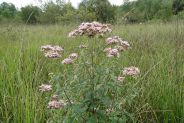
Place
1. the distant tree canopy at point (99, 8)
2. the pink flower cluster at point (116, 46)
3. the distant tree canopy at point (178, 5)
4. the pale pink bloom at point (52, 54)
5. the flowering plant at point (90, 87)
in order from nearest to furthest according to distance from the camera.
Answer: the flowering plant at point (90, 87), the pink flower cluster at point (116, 46), the pale pink bloom at point (52, 54), the distant tree canopy at point (99, 8), the distant tree canopy at point (178, 5)

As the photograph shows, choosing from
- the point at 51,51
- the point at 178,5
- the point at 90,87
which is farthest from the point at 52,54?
the point at 178,5

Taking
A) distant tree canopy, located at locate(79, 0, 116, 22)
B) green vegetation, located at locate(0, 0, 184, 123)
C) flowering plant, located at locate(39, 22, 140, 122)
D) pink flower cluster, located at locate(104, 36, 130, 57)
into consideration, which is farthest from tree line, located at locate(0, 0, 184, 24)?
flowering plant, located at locate(39, 22, 140, 122)

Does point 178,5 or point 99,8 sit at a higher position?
point 99,8

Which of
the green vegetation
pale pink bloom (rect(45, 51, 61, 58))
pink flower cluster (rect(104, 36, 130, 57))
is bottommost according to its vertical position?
the green vegetation

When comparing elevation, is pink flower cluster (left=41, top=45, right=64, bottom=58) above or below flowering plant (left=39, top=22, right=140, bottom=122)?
above

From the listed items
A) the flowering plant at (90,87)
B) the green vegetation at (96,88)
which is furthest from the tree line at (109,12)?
the flowering plant at (90,87)

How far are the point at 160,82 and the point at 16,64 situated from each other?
4.84 ft

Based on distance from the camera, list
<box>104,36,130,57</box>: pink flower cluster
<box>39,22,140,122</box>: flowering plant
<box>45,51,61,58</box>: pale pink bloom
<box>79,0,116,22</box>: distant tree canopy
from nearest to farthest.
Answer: <box>39,22,140,122</box>: flowering plant, <box>104,36,130,57</box>: pink flower cluster, <box>45,51,61,58</box>: pale pink bloom, <box>79,0,116,22</box>: distant tree canopy

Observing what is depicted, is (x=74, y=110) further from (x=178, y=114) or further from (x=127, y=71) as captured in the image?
(x=178, y=114)

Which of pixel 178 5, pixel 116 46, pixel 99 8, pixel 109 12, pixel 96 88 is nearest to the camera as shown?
pixel 96 88

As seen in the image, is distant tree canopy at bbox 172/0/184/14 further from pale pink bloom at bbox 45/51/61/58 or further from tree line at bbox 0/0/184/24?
pale pink bloom at bbox 45/51/61/58

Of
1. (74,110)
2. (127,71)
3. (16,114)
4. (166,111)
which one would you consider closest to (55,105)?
(74,110)

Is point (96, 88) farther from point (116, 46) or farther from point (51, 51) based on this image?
point (51, 51)

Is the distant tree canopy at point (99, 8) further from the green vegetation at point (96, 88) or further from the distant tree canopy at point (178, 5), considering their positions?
the distant tree canopy at point (178, 5)
